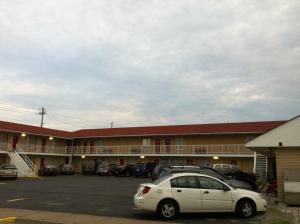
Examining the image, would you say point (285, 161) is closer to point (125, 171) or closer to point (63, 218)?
point (63, 218)

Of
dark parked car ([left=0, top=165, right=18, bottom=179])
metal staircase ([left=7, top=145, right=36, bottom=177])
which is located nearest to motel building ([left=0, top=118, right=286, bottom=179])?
metal staircase ([left=7, top=145, right=36, bottom=177])

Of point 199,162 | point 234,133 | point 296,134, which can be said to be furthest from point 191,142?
point 296,134

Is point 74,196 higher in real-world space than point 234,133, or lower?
lower

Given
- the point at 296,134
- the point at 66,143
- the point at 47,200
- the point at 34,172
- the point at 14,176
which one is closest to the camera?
the point at 47,200

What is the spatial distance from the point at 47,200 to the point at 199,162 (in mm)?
27537

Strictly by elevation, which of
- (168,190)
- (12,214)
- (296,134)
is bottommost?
(12,214)

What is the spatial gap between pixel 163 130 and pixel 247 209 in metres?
33.4

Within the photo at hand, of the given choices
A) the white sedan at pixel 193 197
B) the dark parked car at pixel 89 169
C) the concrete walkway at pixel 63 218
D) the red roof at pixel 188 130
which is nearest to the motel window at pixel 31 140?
the red roof at pixel 188 130

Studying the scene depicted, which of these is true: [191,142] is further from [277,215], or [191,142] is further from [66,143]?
[277,215]

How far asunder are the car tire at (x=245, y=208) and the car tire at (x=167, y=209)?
2.06 metres

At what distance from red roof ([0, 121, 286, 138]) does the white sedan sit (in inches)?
1047

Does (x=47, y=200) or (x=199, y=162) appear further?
(x=199, y=162)

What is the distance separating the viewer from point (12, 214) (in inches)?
487

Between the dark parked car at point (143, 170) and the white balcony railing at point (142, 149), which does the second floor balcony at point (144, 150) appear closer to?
the white balcony railing at point (142, 149)
